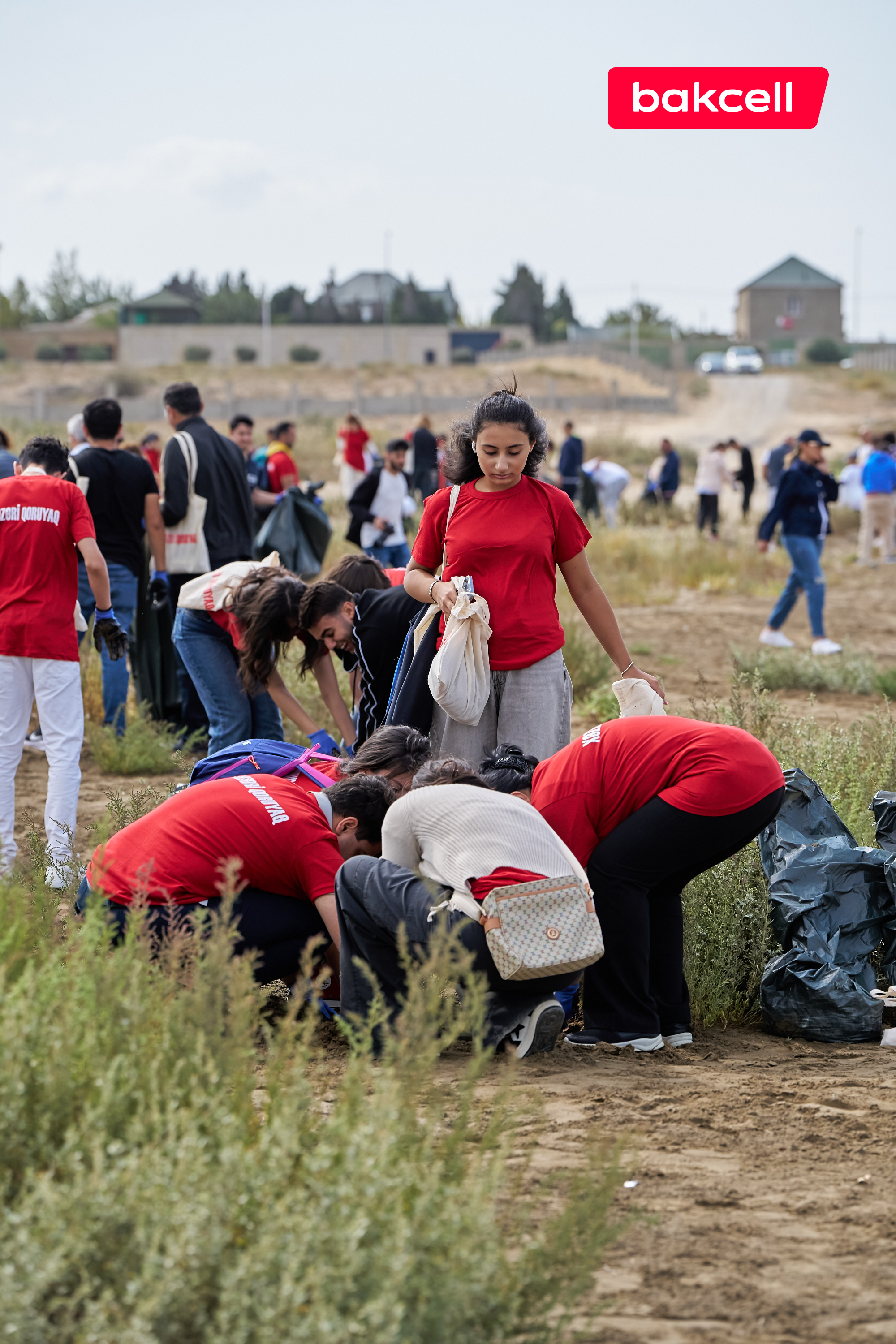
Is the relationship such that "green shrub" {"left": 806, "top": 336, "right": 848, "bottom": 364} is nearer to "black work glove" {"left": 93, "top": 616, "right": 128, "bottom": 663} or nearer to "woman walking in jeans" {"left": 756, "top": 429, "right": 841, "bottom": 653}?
"woman walking in jeans" {"left": 756, "top": 429, "right": 841, "bottom": 653}

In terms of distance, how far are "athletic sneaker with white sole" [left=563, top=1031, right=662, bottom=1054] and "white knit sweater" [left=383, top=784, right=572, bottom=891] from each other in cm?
67

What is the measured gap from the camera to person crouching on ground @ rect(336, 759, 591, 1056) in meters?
3.50

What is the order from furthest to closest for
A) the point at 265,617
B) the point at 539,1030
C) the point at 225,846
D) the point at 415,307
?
the point at 415,307, the point at 265,617, the point at 225,846, the point at 539,1030

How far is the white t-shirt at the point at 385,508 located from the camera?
37.3 feet

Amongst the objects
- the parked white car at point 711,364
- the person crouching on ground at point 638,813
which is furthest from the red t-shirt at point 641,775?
the parked white car at point 711,364

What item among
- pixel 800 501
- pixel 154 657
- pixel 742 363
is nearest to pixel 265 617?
pixel 154 657

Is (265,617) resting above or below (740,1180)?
above

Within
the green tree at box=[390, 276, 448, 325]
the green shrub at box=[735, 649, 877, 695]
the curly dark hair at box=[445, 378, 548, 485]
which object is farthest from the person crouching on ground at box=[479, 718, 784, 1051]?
the green tree at box=[390, 276, 448, 325]

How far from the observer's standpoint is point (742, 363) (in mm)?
61969

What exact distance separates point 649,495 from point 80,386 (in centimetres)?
4247

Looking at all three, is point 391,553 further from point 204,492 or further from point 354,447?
point 204,492

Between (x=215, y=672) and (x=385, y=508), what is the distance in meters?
5.59

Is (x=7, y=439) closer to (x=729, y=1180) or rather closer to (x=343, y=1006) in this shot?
(x=343, y=1006)

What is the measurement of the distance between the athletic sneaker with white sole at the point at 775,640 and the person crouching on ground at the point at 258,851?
8421mm
